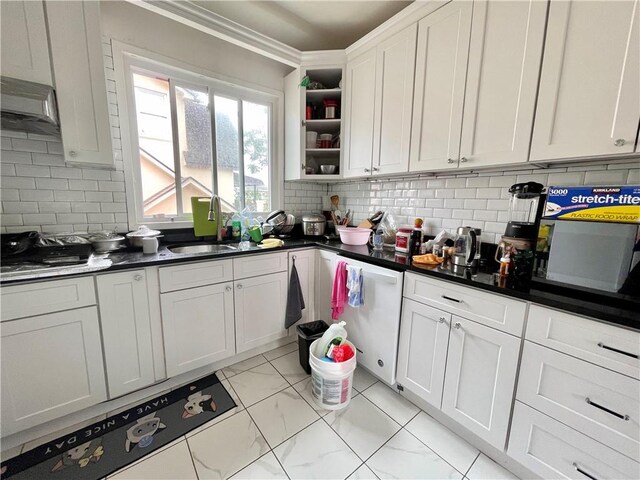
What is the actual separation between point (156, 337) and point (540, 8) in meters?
2.76

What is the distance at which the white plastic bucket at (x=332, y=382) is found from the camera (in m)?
1.51

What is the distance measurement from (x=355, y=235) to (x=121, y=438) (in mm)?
1935

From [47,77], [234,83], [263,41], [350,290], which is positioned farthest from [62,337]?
[263,41]

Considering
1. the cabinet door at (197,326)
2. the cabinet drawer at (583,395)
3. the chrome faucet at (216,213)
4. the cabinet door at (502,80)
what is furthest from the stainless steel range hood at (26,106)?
the cabinet drawer at (583,395)

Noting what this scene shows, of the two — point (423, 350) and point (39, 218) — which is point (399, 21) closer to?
point (423, 350)

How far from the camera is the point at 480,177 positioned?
171 centimetres

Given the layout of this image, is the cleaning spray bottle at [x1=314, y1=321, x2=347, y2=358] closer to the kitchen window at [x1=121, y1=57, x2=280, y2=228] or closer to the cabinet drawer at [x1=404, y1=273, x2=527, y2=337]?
the cabinet drawer at [x1=404, y1=273, x2=527, y2=337]

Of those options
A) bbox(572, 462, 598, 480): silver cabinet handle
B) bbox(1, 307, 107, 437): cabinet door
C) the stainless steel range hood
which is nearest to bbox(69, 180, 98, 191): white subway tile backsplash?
the stainless steel range hood

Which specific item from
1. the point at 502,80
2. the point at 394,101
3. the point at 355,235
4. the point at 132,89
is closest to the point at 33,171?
the point at 132,89

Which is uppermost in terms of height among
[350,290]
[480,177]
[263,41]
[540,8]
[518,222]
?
[263,41]

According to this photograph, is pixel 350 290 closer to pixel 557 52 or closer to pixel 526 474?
pixel 526 474

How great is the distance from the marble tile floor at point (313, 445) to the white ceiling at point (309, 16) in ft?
9.23

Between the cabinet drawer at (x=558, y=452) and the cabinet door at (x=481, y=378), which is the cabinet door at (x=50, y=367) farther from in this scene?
the cabinet drawer at (x=558, y=452)

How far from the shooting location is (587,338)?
941 millimetres
